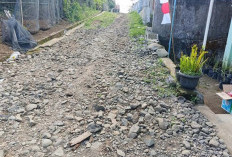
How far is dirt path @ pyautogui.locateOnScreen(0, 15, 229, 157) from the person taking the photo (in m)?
2.71

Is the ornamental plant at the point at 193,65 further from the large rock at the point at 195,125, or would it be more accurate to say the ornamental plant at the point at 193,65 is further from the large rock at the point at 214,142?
the large rock at the point at 214,142

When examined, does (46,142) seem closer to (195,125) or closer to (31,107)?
(31,107)

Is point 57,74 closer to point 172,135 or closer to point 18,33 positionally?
point 18,33

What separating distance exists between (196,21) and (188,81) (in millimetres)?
4568

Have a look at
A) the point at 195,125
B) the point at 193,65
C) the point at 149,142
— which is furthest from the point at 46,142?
the point at 193,65

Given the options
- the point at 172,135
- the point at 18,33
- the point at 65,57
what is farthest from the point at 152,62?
the point at 18,33

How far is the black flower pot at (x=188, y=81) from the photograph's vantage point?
3.94m

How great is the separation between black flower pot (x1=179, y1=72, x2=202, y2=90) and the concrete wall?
4.26 meters

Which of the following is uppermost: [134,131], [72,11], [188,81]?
[72,11]

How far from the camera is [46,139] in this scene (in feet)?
9.17

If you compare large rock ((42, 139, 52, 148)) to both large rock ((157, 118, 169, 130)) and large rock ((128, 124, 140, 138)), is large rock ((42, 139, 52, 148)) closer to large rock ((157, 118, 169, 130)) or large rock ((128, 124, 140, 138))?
large rock ((128, 124, 140, 138))

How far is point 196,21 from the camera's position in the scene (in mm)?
7688

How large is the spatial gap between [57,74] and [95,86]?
48.4 inches

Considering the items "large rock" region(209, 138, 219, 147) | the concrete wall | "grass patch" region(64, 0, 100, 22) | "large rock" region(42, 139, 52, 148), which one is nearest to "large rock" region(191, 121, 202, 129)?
"large rock" region(209, 138, 219, 147)
